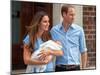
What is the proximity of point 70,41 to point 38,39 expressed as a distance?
0.59m

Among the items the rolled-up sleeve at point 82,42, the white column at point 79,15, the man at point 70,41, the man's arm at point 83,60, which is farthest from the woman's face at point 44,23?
the man's arm at point 83,60

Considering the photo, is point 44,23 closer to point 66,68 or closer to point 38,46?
point 38,46

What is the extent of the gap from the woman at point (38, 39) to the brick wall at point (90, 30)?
24.5 inches

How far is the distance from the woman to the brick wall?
62cm

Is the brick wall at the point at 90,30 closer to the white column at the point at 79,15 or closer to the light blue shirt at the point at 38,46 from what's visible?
the white column at the point at 79,15

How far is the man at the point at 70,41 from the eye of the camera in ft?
16.6

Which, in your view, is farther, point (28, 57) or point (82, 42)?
point (82, 42)

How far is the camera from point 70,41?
5121 millimetres

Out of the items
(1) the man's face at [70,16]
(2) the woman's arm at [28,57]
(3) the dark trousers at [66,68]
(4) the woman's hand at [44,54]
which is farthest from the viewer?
(1) the man's face at [70,16]

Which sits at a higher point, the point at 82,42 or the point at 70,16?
the point at 70,16

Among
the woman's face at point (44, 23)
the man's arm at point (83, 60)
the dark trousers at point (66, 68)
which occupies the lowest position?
the dark trousers at point (66, 68)

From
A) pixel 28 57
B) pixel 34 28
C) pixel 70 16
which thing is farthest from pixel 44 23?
pixel 28 57

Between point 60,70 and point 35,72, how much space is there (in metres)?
0.46

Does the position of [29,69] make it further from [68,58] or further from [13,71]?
[68,58]
